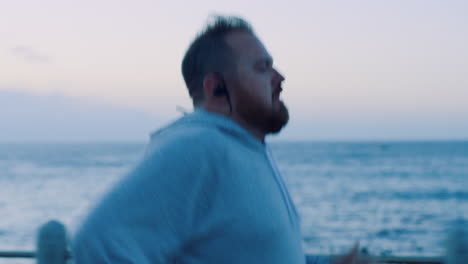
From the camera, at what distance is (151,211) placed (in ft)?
3.47

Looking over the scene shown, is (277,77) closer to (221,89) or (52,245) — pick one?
(221,89)

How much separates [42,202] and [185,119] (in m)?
33.7

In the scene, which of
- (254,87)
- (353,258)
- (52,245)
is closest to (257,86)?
→ (254,87)

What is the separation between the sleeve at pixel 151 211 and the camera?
101 centimetres

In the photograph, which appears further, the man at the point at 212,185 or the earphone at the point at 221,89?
the earphone at the point at 221,89

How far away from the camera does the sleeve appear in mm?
1011

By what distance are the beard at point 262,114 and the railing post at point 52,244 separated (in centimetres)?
222

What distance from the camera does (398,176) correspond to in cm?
4909

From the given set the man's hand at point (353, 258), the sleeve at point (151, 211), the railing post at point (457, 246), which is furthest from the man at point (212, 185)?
the railing post at point (457, 246)

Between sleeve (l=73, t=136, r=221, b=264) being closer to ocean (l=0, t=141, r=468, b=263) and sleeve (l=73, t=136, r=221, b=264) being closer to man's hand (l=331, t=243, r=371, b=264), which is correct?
ocean (l=0, t=141, r=468, b=263)

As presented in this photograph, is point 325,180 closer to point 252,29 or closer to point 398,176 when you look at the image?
point 398,176

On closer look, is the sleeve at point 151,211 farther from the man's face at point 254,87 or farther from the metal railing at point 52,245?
the metal railing at point 52,245

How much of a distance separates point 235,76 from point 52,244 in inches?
90.5

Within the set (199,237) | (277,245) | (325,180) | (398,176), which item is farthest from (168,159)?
(398,176)
